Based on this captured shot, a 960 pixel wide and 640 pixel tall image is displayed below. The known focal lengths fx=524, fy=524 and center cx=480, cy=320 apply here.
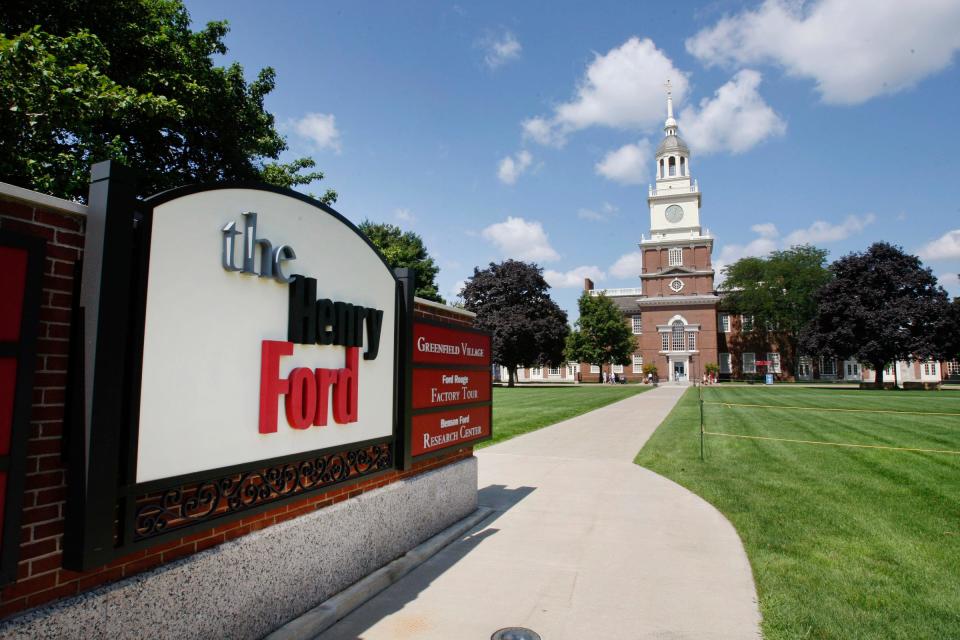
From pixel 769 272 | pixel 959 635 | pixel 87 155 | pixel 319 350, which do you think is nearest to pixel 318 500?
pixel 319 350

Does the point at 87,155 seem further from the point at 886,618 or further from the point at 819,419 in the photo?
the point at 819,419

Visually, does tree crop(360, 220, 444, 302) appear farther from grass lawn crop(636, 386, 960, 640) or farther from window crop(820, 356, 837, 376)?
window crop(820, 356, 837, 376)

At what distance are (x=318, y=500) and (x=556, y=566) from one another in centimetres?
242

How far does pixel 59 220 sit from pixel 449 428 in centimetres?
432

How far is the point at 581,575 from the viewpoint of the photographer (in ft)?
15.8

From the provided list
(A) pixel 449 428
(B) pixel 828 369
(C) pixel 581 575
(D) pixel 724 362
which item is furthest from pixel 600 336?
(C) pixel 581 575

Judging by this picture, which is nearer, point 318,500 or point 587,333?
point 318,500

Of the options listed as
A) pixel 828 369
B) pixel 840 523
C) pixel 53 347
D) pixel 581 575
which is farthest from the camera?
pixel 828 369

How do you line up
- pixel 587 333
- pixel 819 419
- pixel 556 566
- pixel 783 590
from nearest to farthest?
1. pixel 783 590
2. pixel 556 566
3. pixel 819 419
4. pixel 587 333

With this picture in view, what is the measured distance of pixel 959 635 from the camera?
369 cm

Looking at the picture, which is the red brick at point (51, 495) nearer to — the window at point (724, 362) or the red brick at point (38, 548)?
the red brick at point (38, 548)

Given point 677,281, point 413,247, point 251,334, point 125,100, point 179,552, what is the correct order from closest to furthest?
point 179,552 → point 251,334 → point 125,100 → point 413,247 → point 677,281

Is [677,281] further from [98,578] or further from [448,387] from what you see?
[98,578]

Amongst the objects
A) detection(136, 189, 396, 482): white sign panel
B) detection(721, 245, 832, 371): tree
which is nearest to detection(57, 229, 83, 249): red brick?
detection(136, 189, 396, 482): white sign panel
